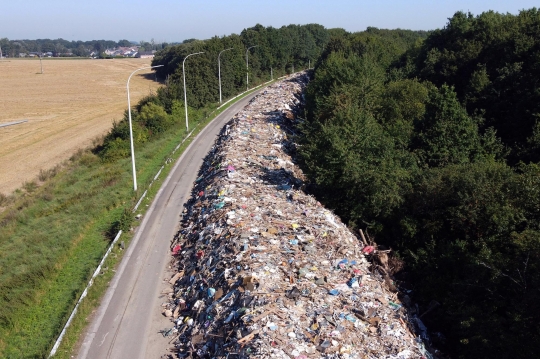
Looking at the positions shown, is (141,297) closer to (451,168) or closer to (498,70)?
(451,168)

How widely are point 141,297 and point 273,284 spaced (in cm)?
472

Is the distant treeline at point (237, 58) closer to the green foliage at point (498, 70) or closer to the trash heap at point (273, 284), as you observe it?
the green foliage at point (498, 70)

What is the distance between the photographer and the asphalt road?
42.9 feet

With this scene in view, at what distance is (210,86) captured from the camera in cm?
5244

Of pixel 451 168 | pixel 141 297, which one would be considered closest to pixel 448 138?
pixel 451 168

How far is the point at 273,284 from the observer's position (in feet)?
46.0

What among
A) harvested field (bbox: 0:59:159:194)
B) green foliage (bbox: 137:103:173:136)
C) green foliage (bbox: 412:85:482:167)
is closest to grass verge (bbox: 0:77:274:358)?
green foliage (bbox: 137:103:173:136)

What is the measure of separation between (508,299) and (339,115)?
13.6 meters

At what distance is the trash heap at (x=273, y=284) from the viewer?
1188 centimetres

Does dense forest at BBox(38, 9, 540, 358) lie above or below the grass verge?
above

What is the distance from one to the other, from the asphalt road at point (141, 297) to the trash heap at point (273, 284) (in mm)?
469

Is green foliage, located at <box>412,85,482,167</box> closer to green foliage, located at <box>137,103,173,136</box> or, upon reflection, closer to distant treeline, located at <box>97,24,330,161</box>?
distant treeline, located at <box>97,24,330,161</box>

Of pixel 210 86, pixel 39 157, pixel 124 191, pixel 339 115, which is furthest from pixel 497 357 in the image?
pixel 210 86

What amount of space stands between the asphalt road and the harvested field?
16.7 metres
